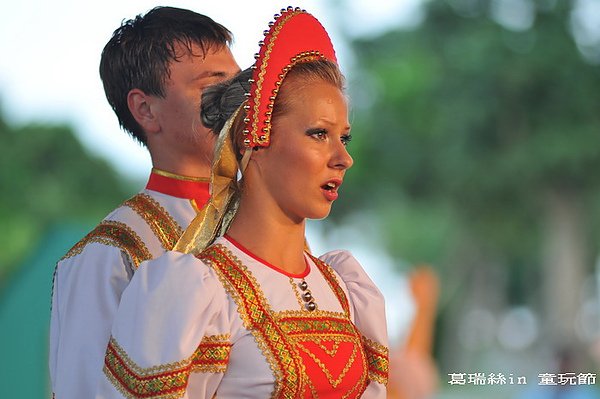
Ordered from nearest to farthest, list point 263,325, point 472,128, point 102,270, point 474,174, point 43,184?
point 263,325 → point 102,270 → point 472,128 → point 474,174 → point 43,184

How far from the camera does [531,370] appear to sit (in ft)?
88.6

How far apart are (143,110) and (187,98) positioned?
15 centimetres

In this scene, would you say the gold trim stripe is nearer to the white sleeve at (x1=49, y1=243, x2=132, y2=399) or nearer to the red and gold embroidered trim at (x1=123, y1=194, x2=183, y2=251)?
the red and gold embroidered trim at (x1=123, y1=194, x2=183, y2=251)

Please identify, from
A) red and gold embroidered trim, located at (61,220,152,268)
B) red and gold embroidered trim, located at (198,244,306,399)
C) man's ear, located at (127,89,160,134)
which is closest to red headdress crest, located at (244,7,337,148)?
red and gold embroidered trim, located at (198,244,306,399)

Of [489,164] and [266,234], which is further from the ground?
[489,164]

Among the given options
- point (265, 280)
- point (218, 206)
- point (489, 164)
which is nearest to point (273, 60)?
point (218, 206)

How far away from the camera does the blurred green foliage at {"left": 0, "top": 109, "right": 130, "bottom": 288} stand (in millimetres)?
25031

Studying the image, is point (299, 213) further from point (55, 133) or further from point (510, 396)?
point (55, 133)

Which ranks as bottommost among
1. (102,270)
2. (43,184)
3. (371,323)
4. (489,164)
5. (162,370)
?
(162,370)

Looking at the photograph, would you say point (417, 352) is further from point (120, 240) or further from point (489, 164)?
point (489, 164)

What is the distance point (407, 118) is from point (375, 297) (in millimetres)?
24904

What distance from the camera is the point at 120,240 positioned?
9.46 ft

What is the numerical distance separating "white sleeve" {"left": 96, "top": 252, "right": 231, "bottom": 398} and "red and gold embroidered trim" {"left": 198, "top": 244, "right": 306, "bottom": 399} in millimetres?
39

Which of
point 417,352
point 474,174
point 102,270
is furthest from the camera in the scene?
point 474,174
